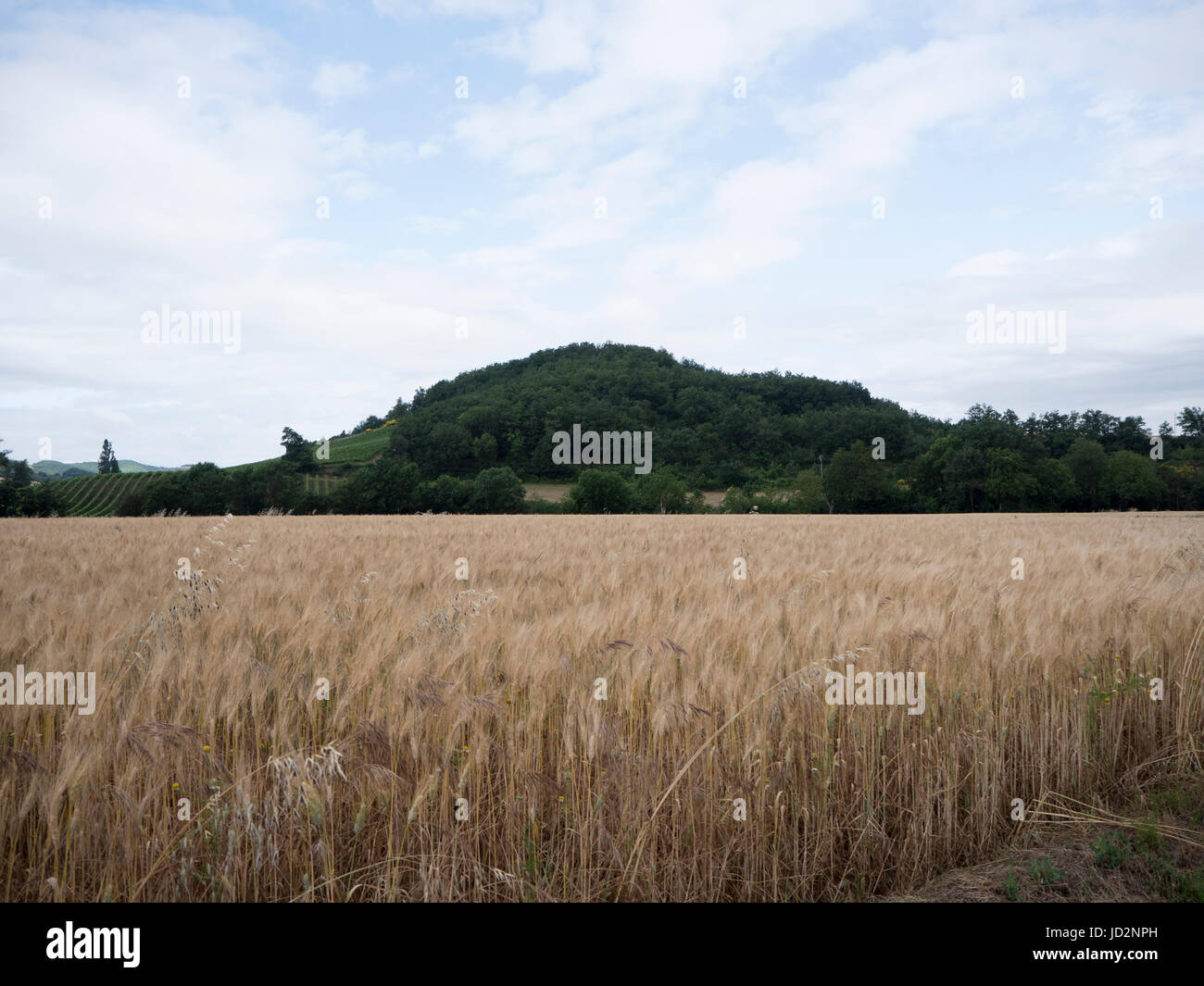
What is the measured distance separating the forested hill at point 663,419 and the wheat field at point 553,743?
6702cm

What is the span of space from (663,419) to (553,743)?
283 feet

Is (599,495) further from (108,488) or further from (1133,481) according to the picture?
(1133,481)

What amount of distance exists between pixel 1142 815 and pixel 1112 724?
61cm

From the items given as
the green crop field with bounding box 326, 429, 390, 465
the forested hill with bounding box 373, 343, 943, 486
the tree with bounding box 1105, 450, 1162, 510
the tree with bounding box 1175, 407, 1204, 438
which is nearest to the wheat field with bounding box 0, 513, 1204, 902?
the forested hill with bounding box 373, 343, 943, 486

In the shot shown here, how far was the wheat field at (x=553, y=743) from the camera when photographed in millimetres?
1874

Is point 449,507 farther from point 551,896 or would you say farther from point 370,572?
point 551,896

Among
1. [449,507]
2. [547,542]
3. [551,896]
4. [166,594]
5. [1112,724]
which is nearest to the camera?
[551,896]

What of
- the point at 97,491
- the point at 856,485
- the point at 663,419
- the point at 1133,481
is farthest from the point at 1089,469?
the point at 97,491

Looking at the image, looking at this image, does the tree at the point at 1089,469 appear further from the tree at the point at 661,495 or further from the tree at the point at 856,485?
the tree at the point at 661,495

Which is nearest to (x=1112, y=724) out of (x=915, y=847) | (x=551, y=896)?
(x=915, y=847)

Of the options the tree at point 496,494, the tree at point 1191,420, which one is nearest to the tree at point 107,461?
the tree at point 496,494

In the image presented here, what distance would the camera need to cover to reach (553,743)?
243 centimetres

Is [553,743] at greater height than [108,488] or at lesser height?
lesser

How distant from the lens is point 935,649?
3.33m
